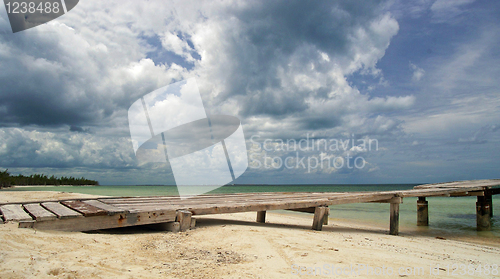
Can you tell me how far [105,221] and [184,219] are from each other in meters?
1.63

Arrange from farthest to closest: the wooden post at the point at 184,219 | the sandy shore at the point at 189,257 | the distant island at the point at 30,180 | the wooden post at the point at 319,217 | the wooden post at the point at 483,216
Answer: the distant island at the point at 30,180 → the wooden post at the point at 483,216 → the wooden post at the point at 319,217 → the wooden post at the point at 184,219 → the sandy shore at the point at 189,257

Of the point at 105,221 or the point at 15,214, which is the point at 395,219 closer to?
the point at 105,221

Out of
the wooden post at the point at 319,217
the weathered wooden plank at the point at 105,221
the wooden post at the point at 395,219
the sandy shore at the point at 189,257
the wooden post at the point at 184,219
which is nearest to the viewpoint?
the sandy shore at the point at 189,257

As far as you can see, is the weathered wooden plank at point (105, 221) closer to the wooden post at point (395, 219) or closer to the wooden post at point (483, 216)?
the wooden post at point (395, 219)

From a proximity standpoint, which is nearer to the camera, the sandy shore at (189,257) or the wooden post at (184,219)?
the sandy shore at (189,257)

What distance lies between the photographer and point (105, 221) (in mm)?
5594

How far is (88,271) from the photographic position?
3.40m

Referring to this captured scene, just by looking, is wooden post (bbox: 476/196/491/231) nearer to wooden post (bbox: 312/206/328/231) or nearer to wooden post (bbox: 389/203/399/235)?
wooden post (bbox: 389/203/399/235)

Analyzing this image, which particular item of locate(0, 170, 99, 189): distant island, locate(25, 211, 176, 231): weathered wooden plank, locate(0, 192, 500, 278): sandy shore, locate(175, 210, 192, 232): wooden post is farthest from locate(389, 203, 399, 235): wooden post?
locate(0, 170, 99, 189): distant island

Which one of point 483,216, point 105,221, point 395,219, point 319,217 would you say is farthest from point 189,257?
point 483,216

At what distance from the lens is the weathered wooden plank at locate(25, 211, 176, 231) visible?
16.2ft

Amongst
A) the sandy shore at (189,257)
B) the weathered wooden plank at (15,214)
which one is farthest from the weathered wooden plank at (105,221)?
the weathered wooden plank at (15,214)

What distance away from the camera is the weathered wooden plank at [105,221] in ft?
16.2

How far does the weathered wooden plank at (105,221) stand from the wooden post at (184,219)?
123 mm
